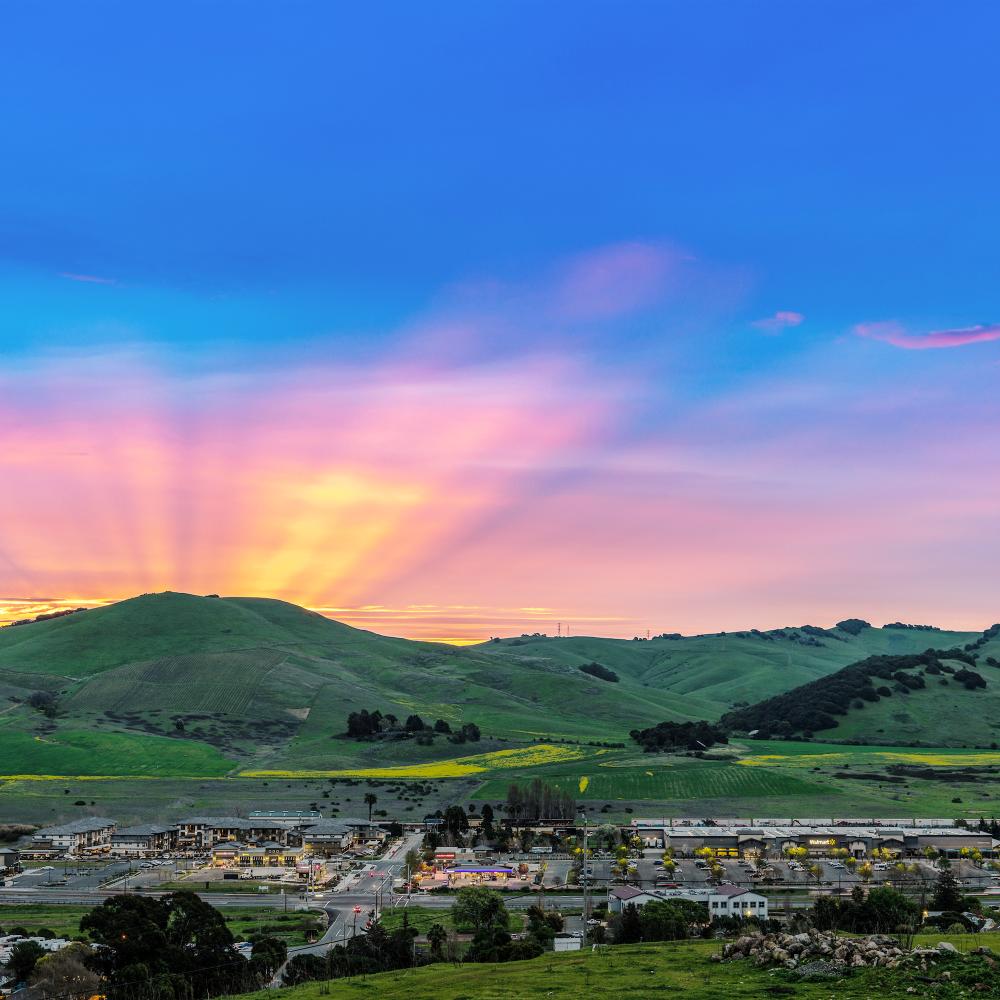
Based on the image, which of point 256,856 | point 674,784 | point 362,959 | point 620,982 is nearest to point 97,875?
point 256,856

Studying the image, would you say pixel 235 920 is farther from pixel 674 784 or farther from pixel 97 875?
pixel 674 784

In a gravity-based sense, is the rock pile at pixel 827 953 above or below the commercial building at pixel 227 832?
above

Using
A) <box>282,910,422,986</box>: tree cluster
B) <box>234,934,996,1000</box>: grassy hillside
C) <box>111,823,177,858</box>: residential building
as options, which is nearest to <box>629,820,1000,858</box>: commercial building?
<box>282,910,422,986</box>: tree cluster

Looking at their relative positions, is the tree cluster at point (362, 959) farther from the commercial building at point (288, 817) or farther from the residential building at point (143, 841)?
the commercial building at point (288, 817)

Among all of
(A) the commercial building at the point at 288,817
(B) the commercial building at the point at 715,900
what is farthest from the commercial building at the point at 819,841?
(A) the commercial building at the point at 288,817

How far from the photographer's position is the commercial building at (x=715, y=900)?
264ft

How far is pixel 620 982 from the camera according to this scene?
5116 cm

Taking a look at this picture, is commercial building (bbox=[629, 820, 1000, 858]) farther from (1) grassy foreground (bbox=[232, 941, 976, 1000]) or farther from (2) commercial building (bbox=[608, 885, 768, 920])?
(1) grassy foreground (bbox=[232, 941, 976, 1000])

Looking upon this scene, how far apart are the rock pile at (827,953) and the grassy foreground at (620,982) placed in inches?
36.8

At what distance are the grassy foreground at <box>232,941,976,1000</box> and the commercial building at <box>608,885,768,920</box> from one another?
56.0 feet

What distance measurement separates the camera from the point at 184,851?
12612 cm

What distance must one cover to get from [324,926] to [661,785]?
97.1 m

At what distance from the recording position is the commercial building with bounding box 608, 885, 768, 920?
80.6 meters

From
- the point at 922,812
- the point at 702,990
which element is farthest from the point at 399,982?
the point at 922,812
